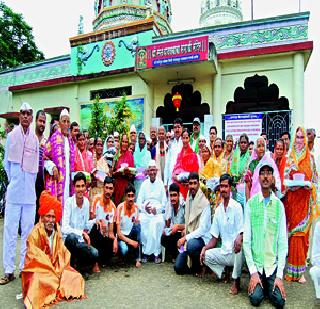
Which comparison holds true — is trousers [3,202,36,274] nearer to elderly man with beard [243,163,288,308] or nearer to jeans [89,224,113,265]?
jeans [89,224,113,265]

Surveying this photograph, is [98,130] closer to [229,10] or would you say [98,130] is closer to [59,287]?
[59,287]

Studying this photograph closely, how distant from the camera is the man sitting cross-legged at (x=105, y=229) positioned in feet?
13.2

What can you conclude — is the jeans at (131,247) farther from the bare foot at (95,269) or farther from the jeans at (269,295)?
the jeans at (269,295)

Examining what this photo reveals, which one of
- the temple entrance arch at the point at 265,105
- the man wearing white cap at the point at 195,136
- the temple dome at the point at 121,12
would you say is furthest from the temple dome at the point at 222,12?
the man wearing white cap at the point at 195,136

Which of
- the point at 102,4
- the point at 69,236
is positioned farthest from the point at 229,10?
the point at 69,236

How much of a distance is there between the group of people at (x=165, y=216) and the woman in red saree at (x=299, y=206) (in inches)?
0.4

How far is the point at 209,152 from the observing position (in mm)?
5242

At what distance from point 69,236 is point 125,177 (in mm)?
1847

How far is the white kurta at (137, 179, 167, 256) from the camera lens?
14.3 feet

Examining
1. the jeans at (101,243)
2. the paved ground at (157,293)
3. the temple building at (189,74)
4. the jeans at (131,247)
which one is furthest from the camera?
the temple building at (189,74)

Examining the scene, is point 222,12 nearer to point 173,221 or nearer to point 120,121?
point 120,121

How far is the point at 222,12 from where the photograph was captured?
30812 millimetres

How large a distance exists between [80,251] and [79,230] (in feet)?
0.82

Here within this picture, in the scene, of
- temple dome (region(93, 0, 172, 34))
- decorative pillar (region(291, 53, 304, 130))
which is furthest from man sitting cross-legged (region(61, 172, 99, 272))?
temple dome (region(93, 0, 172, 34))
